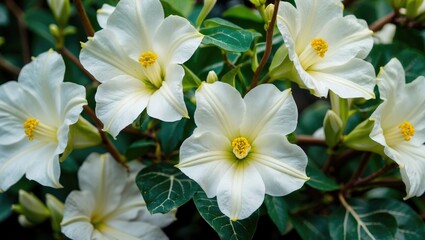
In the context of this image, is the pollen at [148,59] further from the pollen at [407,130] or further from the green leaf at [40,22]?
the green leaf at [40,22]

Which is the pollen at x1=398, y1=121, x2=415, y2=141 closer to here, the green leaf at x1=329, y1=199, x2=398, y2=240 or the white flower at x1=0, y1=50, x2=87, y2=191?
the green leaf at x1=329, y1=199, x2=398, y2=240

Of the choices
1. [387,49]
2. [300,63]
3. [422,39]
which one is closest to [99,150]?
[300,63]

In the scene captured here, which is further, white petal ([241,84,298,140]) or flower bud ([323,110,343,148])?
flower bud ([323,110,343,148])

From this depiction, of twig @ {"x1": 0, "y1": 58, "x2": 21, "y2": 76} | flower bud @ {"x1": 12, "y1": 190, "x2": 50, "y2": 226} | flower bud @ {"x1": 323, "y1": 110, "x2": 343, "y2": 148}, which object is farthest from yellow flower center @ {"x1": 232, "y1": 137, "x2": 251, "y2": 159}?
twig @ {"x1": 0, "y1": 58, "x2": 21, "y2": 76}

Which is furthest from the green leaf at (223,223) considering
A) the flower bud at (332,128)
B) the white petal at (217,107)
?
the flower bud at (332,128)

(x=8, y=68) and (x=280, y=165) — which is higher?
(x=280, y=165)

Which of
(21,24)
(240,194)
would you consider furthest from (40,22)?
(240,194)

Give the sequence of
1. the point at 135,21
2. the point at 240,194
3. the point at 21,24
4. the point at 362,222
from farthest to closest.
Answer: the point at 21,24 → the point at 362,222 → the point at 135,21 → the point at 240,194

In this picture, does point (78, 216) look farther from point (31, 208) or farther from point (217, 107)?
point (217, 107)
